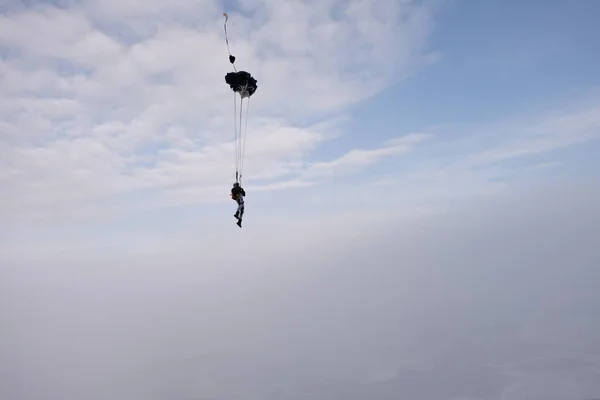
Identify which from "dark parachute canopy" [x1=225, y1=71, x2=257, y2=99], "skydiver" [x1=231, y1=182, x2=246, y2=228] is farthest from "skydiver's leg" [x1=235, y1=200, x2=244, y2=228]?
"dark parachute canopy" [x1=225, y1=71, x2=257, y2=99]

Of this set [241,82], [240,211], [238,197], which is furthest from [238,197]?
[241,82]

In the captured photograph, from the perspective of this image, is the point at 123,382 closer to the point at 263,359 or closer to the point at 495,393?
the point at 263,359

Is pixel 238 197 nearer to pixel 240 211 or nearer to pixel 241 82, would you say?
pixel 240 211

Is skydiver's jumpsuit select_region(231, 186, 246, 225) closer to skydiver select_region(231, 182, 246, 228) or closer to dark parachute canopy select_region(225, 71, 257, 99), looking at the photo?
skydiver select_region(231, 182, 246, 228)

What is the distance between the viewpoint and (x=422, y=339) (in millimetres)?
188625

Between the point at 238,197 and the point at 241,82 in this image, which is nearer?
the point at 241,82

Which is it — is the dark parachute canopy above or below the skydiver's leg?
above

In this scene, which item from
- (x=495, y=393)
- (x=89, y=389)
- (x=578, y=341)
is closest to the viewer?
(x=495, y=393)

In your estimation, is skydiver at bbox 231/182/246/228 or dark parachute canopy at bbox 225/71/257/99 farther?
skydiver at bbox 231/182/246/228

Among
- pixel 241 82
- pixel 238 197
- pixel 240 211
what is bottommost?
pixel 240 211

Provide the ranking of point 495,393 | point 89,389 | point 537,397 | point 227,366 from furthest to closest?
point 227,366
point 89,389
point 495,393
point 537,397

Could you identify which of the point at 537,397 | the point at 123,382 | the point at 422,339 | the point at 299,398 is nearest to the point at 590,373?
the point at 537,397

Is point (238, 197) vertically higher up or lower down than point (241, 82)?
lower down

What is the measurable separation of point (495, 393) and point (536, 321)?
10907cm
